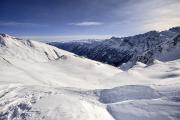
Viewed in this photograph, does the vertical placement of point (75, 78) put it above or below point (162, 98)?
below

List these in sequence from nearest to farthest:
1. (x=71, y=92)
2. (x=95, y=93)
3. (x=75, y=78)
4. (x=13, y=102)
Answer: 1. (x=13, y=102)
2. (x=95, y=93)
3. (x=71, y=92)
4. (x=75, y=78)

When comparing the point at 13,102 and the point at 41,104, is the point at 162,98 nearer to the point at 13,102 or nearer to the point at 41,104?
the point at 41,104

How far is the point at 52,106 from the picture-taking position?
51.8ft

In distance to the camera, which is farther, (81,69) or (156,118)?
(81,69)

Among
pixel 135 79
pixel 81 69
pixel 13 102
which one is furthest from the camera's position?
pixel 81 69

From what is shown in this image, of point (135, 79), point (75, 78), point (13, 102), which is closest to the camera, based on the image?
point (13, 102)

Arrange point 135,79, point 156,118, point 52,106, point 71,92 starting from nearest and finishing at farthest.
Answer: point 156,118 → point 52,106 → point 71,92 → point 135,79

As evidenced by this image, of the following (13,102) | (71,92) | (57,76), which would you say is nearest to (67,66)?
(57,76)

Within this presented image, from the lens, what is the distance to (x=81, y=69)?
48.0 metres

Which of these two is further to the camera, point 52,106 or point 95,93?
point 95,93

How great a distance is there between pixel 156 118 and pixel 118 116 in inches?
89.7

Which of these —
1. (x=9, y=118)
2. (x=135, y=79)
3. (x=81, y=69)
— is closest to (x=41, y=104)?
(x=9, y=118)

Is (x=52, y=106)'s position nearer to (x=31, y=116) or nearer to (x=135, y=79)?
(x=31, y=116)

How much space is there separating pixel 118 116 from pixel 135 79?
23772 mm
